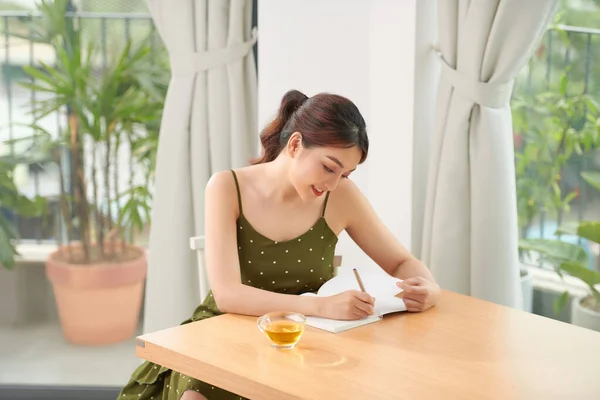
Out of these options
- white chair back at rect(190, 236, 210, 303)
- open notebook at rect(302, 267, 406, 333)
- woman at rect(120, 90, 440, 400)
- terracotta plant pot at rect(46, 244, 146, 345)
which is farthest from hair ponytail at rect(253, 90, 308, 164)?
terracotta plant pot at rect(46, 244, 146, 345)

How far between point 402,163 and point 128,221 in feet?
3.97

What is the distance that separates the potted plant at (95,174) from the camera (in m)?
3.17

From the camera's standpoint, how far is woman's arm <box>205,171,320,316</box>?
1861 mm

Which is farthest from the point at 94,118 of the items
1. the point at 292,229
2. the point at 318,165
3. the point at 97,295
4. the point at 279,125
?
the point at 318,165

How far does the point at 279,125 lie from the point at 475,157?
2.41 ft

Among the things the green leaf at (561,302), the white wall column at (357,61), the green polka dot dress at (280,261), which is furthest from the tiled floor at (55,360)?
the green leaf at (561,302)

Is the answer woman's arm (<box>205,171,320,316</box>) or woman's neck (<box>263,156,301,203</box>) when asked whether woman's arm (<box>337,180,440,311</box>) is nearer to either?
woman's neck (<box>263,156,301,203</box>)

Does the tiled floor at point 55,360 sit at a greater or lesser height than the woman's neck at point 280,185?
lesser

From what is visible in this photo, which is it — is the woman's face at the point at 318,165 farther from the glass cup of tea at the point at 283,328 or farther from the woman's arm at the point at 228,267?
the glass cup of tea at the point at 283,328

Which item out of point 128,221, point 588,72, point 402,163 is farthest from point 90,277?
point 588,72

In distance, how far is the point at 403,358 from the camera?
1.58 metres

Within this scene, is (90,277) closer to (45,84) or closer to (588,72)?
(45,84)

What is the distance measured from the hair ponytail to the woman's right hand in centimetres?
55

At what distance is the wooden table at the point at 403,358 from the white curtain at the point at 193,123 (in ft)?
3.75
